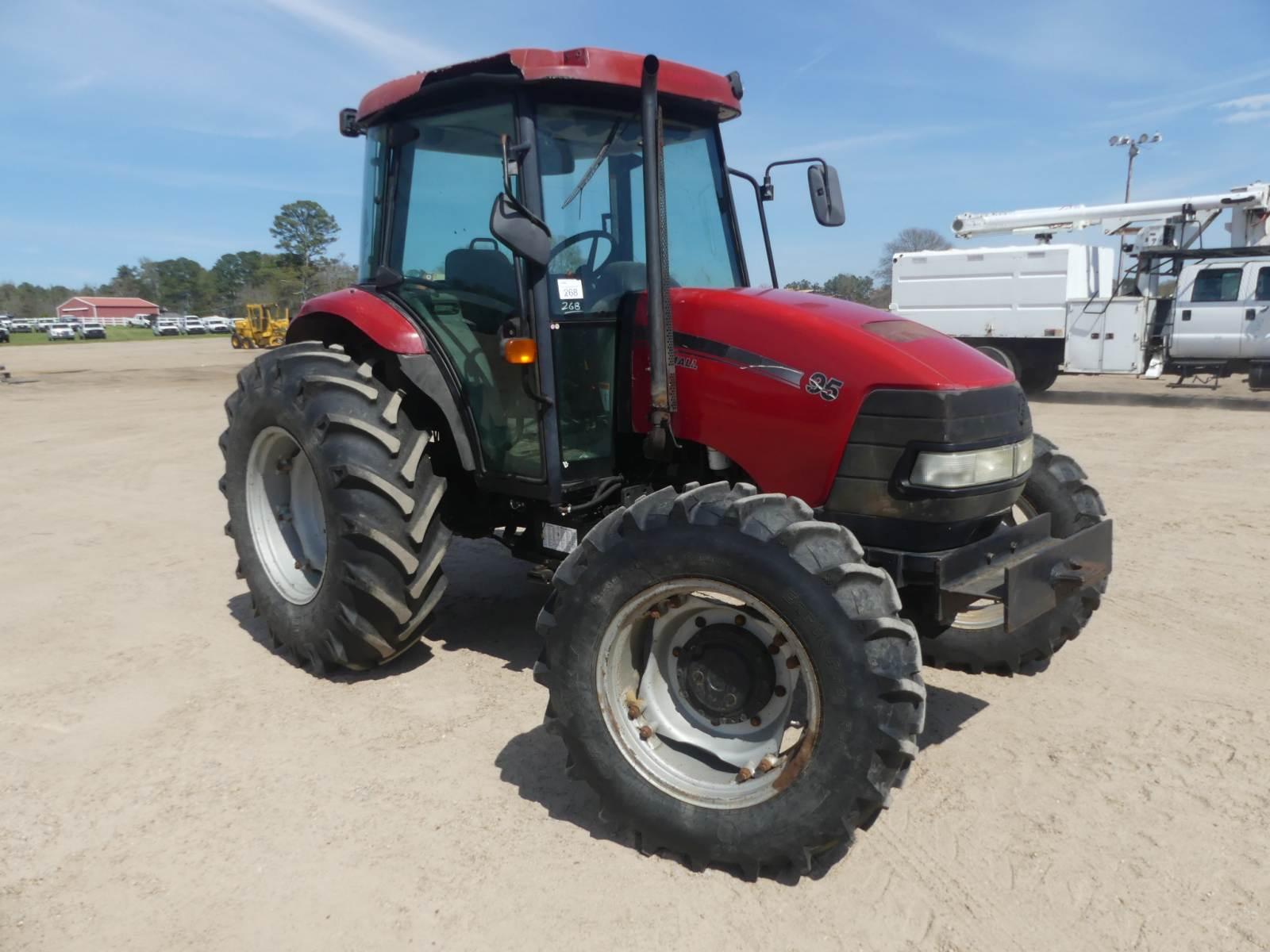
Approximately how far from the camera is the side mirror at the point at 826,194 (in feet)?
13.7

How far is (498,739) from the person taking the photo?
359 centimetres

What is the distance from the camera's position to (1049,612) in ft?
12.5

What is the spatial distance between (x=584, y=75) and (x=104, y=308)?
432ft

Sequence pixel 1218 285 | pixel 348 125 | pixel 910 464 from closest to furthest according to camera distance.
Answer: pixel 910 464 → pixel 348 125 → pixel 1218 285

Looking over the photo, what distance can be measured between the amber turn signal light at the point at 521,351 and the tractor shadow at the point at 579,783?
1374 millimetres

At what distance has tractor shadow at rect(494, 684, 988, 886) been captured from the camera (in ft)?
9.35

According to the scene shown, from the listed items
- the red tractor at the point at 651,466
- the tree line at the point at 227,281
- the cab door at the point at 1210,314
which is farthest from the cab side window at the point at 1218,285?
the tree line at the point at 227,281

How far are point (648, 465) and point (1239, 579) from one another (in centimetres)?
372

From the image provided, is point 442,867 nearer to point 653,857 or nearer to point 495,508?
point 653,857

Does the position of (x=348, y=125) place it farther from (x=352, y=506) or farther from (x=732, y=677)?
(x=732, y=677)

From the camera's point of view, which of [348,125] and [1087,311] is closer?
[348,125]

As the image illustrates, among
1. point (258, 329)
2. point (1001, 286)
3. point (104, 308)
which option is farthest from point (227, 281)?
point (1001, 286)

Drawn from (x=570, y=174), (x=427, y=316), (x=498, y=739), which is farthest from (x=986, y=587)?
(x=427, y=316)

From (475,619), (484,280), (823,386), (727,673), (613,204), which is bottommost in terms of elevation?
(475,619)
